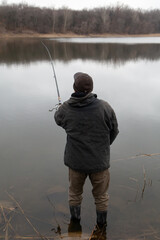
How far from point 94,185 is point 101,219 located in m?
0.50

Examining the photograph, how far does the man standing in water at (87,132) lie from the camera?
199cm

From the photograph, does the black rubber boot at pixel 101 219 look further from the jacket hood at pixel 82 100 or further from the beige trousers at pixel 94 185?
the jacket hood at pixel 82 100

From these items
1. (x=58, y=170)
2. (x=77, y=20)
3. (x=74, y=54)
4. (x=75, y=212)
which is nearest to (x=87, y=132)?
(x=75, y=212)

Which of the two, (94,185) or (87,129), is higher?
(87,129)

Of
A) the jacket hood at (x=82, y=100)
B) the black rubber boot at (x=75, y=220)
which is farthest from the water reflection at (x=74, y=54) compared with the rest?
the jacket hood at (x=82, y=100)

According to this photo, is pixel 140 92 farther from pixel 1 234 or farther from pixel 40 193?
pixel 1 234

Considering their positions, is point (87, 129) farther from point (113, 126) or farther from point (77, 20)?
point (77, 20)

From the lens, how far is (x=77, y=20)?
2386 inches

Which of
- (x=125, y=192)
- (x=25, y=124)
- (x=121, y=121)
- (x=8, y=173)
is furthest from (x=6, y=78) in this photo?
(x=125, y=192)

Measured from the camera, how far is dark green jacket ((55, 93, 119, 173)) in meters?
1.99

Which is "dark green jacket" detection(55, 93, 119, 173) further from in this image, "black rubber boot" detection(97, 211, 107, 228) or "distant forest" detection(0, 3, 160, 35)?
"distant forest" detection(0, 3, 160, 35)

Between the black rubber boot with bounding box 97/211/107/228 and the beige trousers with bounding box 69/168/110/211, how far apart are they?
77mm

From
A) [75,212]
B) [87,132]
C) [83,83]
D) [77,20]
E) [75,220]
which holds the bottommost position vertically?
[75,220]

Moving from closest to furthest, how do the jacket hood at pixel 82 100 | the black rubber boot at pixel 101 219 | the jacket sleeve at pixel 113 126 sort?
the jacket hood at pixel 82 100 → the jacket sleeve at pixel 113 126 → the black rubber boot at pixel 101 219
